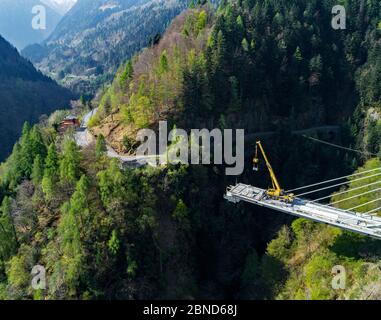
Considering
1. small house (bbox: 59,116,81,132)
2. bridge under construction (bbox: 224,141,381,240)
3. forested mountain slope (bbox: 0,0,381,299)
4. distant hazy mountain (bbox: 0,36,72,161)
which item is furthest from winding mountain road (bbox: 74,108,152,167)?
distant hazy mountain (bbox: 0,36,72,161)

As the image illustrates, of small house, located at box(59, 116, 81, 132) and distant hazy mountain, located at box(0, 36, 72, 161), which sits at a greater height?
distant hazy mountain, located at box(0, 36, 72, 161)

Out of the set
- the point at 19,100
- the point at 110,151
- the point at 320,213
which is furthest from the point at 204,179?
the point at 19,100

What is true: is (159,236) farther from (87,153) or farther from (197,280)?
(87,153)

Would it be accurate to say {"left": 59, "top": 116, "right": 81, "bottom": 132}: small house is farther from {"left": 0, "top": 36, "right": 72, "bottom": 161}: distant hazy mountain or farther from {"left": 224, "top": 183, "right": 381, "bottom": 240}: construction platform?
{"left": 0, "top": 36, "right": 72, "bottom": 161}: distant hazy mountain

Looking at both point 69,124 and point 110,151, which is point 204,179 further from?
point 69,124

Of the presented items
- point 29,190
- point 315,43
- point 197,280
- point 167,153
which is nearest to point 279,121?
point 315,43

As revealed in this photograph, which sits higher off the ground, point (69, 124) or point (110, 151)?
point (69, 124)
